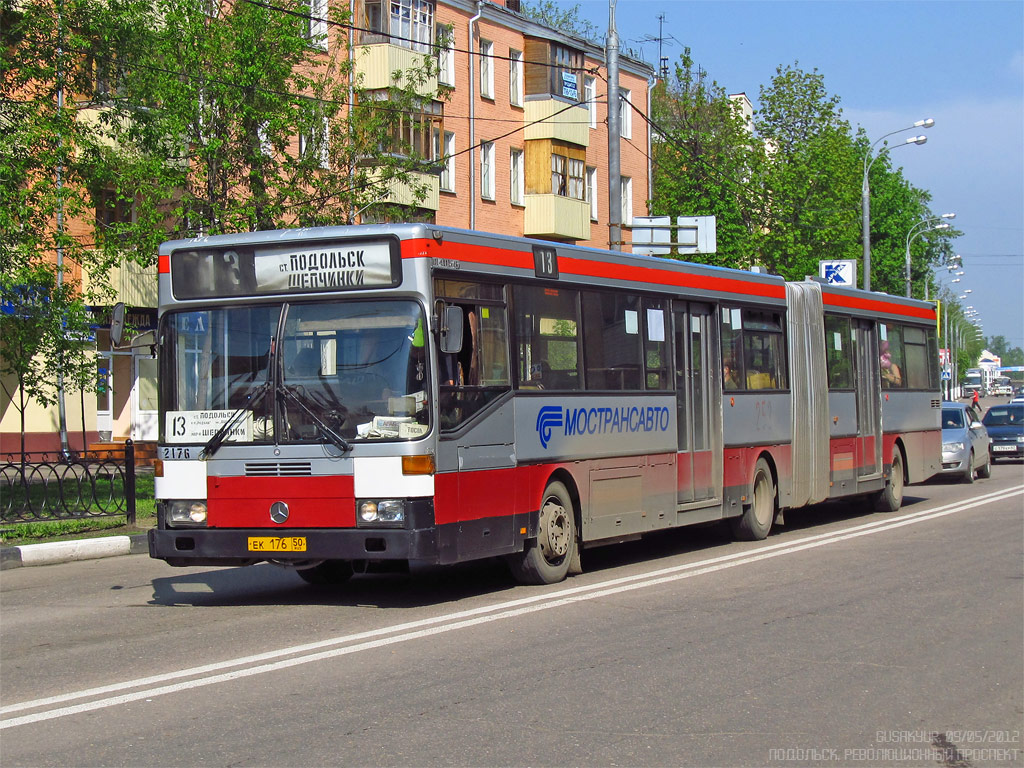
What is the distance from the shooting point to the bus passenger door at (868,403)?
1844 cm

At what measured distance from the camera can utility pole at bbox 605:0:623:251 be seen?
2200 cm

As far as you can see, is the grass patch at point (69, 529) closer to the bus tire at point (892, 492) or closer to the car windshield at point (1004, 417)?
the bus tire at point (892, 492)

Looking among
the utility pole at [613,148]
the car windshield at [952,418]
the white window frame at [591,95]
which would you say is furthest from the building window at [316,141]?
the white window frame at [591,95]

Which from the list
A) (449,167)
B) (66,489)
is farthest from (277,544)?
(449,167)

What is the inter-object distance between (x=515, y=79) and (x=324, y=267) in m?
34.3

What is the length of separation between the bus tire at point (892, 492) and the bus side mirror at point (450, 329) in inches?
444

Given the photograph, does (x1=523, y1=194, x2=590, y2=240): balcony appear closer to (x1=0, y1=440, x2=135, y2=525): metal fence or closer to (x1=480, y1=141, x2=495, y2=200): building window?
(x1=480, y1=141, x2=495, y2=200): building window

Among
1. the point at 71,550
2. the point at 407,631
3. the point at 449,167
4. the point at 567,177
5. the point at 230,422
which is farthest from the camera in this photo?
the point at 567,177

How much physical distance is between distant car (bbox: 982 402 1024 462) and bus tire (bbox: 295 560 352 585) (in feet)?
81.5

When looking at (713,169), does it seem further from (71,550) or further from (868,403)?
(71,550)

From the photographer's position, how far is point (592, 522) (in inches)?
467

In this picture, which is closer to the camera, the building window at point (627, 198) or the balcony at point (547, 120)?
the balcony at point (547, 120)

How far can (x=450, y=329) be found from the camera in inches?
380

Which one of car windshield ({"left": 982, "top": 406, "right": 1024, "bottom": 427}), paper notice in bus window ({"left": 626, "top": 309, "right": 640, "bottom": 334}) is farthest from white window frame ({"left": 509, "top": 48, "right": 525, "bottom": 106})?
paper notice in bus window ({"left": 626, "top": 309, "right": 640, "bottom": 334})
